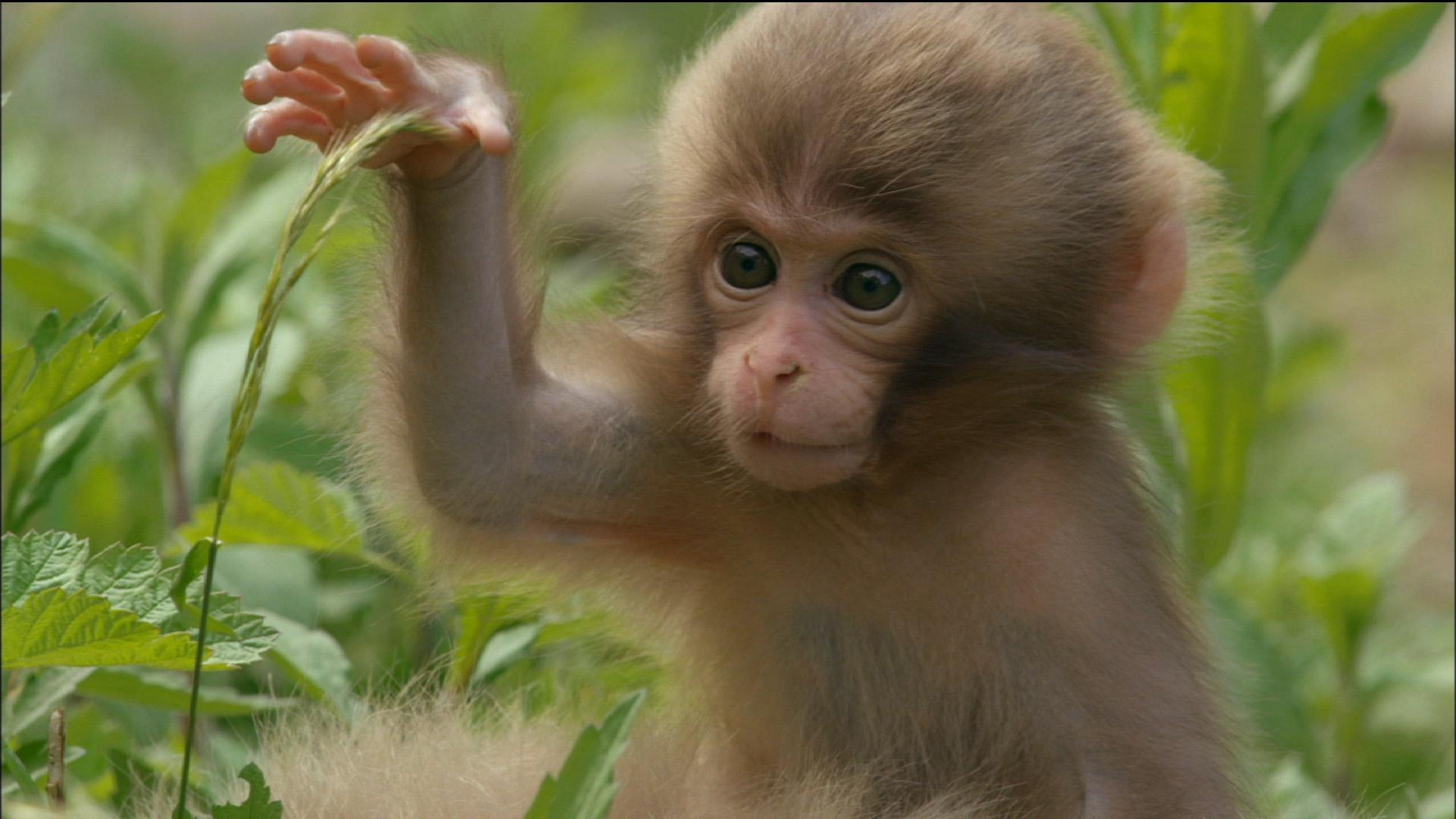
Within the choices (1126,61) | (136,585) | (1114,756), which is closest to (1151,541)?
(1114,756)

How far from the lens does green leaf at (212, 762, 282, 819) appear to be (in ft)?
7.80

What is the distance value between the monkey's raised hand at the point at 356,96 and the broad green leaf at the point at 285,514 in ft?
2.66

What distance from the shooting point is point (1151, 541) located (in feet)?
10.9

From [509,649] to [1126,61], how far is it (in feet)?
6.11

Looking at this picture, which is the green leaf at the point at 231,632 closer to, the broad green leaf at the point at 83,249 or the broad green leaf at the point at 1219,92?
the broad green leaf at the point at 83,249

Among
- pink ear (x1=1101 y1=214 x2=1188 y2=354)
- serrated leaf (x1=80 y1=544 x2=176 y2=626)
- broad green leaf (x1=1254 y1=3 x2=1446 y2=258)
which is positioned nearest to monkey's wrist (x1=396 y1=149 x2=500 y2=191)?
serrated leaf (x1=80 y1=544 x2=176 y2=626)

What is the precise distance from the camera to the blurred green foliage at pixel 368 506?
2.59 meters

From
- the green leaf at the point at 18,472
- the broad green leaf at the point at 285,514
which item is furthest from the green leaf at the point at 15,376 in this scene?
the green leaf at the point at 18,472

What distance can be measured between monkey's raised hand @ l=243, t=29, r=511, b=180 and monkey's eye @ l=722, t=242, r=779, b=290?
50 centimetres

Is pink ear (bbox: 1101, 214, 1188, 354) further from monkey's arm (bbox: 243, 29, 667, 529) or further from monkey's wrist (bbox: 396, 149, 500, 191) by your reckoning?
monkey's wrist (bbox: 396, 149, 500, 191)

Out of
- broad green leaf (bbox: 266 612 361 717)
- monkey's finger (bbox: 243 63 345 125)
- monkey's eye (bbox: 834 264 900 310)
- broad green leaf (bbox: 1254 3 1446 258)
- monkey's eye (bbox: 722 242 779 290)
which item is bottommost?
broad green leaf (bbox: 266 612 361 717)

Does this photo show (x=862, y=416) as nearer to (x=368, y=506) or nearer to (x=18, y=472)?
(x=368, y=506)

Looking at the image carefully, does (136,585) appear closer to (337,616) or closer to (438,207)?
(438,207)

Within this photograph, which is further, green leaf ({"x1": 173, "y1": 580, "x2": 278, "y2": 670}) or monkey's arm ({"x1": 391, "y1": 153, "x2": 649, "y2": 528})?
monkey's arm ({"x1": 391, "y1": 153, "x2": 649, "y2": 528})
